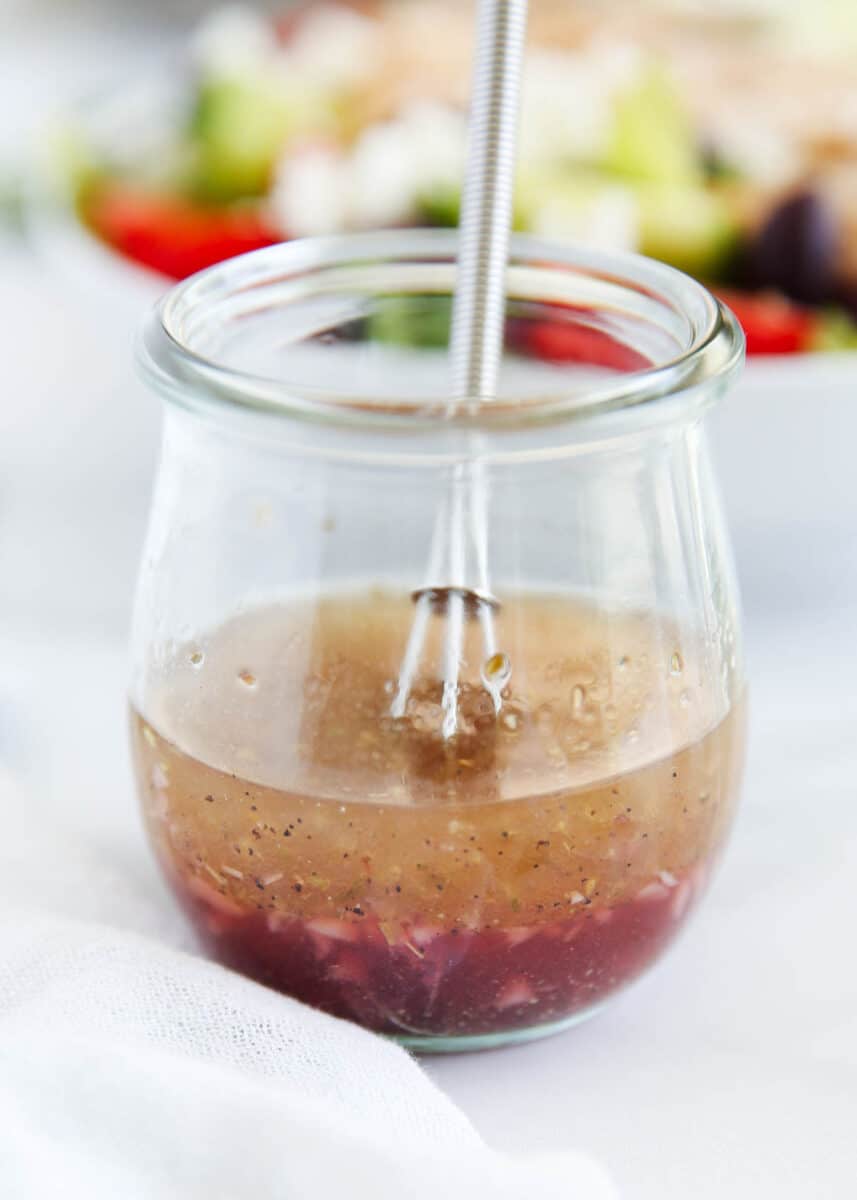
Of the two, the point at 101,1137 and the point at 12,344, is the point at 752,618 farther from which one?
the point at 12,344

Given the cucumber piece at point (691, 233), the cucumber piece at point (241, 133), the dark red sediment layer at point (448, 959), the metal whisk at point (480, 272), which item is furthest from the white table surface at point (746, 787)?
the cucumber piece at point (691, 233)

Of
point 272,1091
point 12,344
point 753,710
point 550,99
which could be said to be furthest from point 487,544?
point 550,99

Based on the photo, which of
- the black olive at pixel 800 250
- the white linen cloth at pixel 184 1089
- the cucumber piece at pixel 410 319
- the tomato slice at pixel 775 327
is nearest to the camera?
the white linen cloth at pixel 184 1089

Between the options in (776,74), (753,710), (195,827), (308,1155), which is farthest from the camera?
(776,74)

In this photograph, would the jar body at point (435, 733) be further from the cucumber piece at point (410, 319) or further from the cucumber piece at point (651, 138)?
the cucumber piece at point (651, 138)

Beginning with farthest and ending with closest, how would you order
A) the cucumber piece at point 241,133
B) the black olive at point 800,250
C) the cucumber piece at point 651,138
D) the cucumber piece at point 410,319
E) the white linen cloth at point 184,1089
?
the cucumber piece at point 241,133 → the cucumber piece at point 651,138 → the black olive at point 800,250 → the cucumber piece at point 410,319 → the white linen cloth at point 184,1089

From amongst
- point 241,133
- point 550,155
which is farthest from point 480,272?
point 241,133

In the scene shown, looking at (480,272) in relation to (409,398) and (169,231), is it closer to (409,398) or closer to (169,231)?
(409,398)
